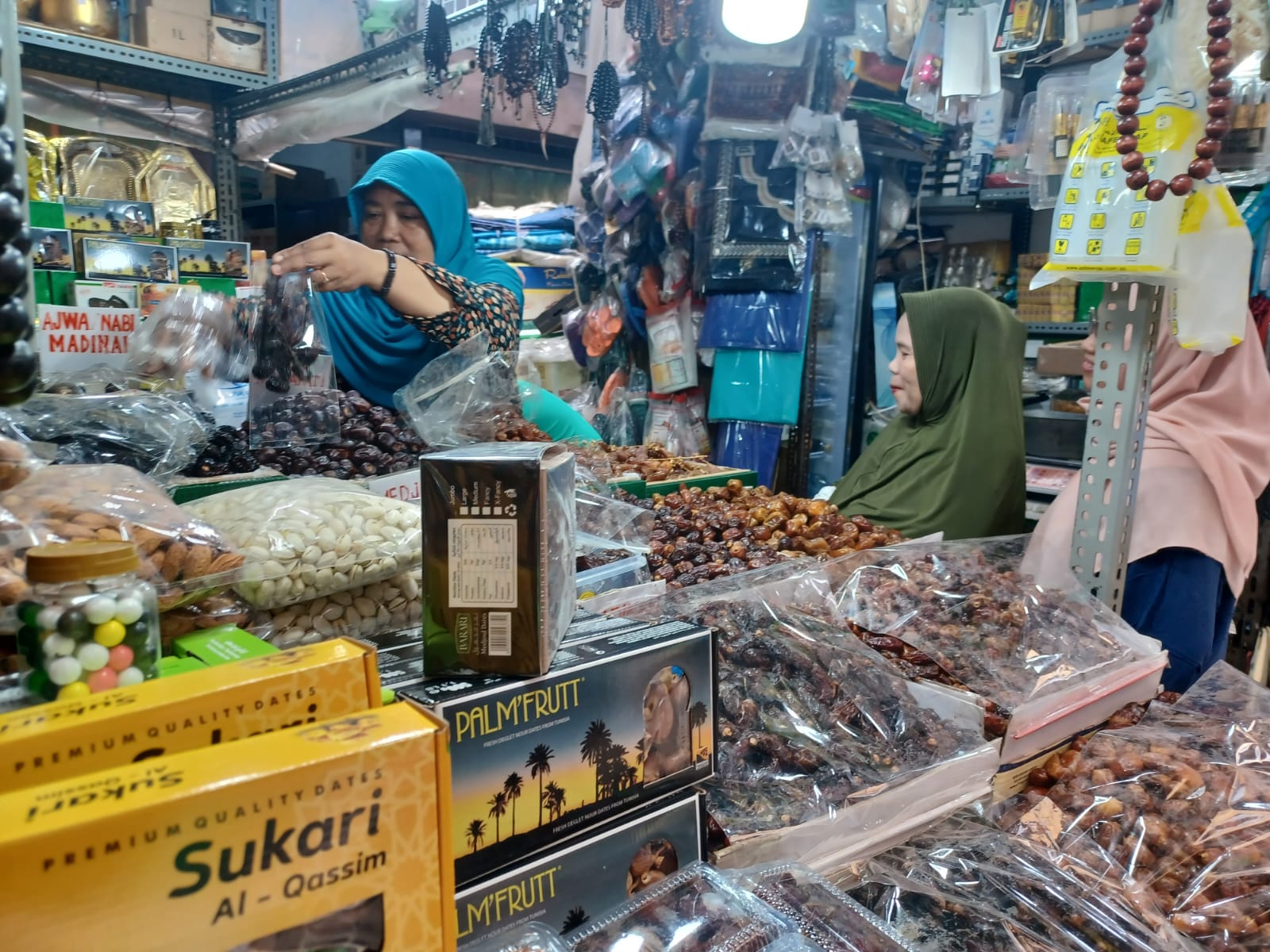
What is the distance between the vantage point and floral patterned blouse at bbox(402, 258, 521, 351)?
86.7 inches

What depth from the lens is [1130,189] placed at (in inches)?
52.5

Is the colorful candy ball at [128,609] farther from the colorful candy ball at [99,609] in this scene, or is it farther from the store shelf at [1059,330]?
the store shelf at [1059,330]

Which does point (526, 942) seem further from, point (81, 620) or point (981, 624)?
point (981, 624)

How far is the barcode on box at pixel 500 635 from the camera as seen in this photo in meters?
0.71

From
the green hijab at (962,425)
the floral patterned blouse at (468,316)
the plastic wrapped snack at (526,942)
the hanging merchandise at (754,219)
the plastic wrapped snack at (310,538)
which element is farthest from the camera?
the hanging merchandise at (754,219)

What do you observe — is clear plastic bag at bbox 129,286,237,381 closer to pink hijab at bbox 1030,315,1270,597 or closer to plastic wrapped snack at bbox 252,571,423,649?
plastic wrapped snack at bbox 252,571,423,649

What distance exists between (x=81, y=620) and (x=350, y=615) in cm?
47

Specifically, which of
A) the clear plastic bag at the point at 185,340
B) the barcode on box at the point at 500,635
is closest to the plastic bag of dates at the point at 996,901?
the barcode on box at the point at 500,635

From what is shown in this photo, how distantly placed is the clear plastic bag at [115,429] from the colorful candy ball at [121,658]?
0.71 metres

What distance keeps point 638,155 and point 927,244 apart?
192 centimetres

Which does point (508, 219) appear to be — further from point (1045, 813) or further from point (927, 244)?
point (1045, 813)

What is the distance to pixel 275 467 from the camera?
1.49m

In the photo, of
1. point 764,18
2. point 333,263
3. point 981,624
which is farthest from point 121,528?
point 764,18

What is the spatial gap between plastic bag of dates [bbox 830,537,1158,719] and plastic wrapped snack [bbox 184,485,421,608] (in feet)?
2.57
